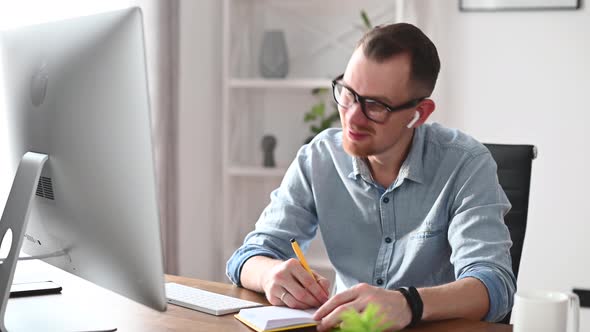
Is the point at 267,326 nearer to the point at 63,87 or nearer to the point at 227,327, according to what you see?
the point at 227,327

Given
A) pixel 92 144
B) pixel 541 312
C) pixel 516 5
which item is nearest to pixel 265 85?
pixel 516 5

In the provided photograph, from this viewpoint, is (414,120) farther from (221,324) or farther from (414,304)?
(221,324)

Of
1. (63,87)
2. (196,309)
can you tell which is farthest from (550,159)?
(63,87)

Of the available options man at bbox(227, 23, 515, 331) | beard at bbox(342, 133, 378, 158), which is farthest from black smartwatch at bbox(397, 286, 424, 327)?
beard at bbox(342, 133, 378, 158)

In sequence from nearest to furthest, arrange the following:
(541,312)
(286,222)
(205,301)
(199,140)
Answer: (541,312), (205,301), (286,222), (199,140)

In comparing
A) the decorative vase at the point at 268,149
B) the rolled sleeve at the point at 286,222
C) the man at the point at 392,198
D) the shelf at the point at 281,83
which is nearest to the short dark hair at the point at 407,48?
the man at the point at 392,198

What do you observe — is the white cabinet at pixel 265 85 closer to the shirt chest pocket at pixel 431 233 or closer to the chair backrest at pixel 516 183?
the chair backrest at pixel 516 183

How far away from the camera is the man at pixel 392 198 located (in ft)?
5.36

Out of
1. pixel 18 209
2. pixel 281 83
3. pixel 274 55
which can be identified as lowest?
pixel 18 209

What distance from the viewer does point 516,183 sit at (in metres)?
1.93

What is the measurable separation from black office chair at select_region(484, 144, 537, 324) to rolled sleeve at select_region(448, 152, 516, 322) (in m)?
0.17

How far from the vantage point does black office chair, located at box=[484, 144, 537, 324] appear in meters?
1.92

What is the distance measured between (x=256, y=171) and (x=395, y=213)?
1.66m

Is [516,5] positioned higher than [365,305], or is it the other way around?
[516,5]
